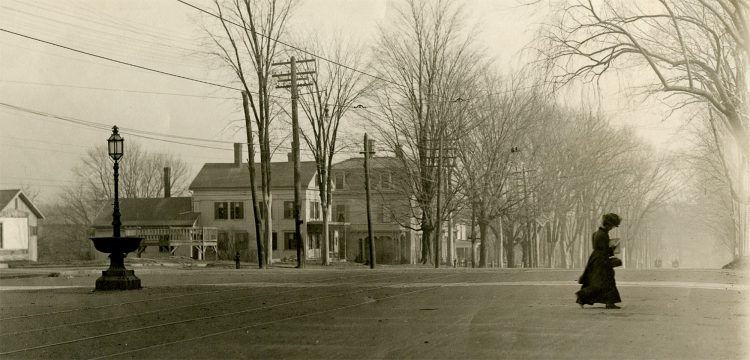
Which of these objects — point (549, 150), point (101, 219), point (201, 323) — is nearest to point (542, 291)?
point (201, 323)

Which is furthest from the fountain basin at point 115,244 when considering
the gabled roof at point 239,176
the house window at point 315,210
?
the house window at point 315,210

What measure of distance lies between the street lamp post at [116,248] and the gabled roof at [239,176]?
44.2 meters

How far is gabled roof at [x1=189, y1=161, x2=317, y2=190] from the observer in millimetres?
66750

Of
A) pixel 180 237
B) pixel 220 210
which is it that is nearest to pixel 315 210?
pixel 220 210

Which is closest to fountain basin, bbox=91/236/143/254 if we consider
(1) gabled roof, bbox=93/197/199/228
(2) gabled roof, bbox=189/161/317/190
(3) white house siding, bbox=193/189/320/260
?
(3) white house siding, bbox=193/189/320/260

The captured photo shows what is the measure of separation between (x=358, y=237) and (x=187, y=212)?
14.4 m

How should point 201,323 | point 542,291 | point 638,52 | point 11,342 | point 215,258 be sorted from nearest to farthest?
1. point 11,342
2. point 201,323
3. point 542,291
4. point 638,52
5. point 215,258

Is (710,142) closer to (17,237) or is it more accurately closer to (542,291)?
(542,291)

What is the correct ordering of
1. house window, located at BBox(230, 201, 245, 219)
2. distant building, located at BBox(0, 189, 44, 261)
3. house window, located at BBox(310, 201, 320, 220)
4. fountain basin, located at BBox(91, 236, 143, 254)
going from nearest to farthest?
1. fountain basin, located at BBox(91, 236, 143, 254)
2. distant building, located at BBox(0, 189, 44, 261)
3. house window, located at BBox(230, 201, 245, 219)
4. house window, located at BBox(310, 201, 320, 220)

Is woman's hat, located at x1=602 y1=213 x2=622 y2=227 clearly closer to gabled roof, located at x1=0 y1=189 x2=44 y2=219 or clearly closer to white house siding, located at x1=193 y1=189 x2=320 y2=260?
gabled roof, located at x1=0 y1=189 x2=44 y2=219

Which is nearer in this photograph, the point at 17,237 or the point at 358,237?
the point at 17,237

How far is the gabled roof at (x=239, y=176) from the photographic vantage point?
219ft

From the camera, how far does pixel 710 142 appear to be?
4597cm

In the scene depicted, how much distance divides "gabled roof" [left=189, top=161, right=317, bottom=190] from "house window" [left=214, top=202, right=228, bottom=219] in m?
1.38
